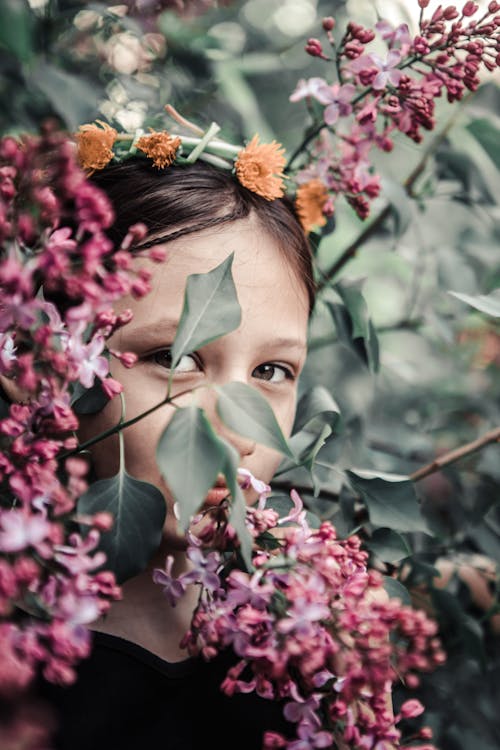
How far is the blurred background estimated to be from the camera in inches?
36.0

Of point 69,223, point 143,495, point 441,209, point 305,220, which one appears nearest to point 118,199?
point 69,223

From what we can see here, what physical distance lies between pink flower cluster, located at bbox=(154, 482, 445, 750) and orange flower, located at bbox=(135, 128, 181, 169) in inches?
13.6

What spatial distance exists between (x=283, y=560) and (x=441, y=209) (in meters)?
1.23

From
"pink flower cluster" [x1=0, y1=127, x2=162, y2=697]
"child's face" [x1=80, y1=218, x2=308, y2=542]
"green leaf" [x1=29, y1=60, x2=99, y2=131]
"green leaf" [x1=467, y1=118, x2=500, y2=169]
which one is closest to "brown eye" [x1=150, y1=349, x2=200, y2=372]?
"child's face" [x1=80, y1=218, x2=308, y2=542]

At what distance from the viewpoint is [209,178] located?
2.48 ft

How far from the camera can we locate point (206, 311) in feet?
1.77

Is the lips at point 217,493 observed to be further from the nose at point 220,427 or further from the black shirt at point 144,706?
the black shirt at point 144,706

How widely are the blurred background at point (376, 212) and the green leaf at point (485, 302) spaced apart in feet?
0.56

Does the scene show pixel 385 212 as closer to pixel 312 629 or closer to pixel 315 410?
pixel 315 410

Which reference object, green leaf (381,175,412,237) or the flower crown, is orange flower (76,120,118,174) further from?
green leaf (381,175,412,237)

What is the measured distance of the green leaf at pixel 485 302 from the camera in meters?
0.64

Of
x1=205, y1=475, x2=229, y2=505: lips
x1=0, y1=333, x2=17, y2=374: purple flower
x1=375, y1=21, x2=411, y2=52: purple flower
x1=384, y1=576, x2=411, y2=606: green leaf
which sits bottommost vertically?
x1=384, y1=576, x2=411, y2=606: green leaf

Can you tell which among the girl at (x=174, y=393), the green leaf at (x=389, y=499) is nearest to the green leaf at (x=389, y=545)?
the green leaf at (x=389, y=499)

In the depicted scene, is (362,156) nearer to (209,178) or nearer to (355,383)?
(209,178)
